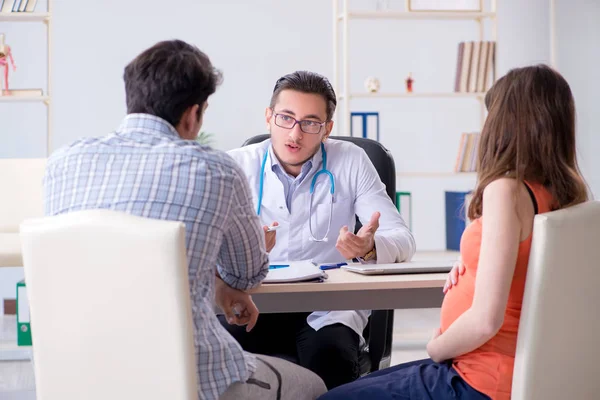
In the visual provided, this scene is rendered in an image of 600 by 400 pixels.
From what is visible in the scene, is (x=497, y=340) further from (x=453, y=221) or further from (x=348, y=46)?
(x=453, y=221)

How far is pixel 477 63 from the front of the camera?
4.47 metres

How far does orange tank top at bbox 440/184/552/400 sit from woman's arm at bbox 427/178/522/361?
0.13 ft

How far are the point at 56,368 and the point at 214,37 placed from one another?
3877 millimetres

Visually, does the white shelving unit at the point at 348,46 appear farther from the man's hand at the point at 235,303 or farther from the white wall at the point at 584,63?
the man's hand at the point at 235,303

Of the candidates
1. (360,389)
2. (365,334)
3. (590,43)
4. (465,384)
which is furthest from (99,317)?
(590,43)

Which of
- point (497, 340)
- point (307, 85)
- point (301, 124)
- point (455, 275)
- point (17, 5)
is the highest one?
point (17, 5)

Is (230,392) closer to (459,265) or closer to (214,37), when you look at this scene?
(459,265)

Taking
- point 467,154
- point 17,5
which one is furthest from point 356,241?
point 17,5

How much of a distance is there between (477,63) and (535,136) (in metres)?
3.16

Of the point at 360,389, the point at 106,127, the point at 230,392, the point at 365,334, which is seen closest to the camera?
the point at 230,392

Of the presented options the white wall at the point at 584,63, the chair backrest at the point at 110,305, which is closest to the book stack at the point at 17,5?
the chair backrest at the point at 110,305

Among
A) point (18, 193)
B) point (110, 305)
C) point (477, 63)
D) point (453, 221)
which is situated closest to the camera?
point (110, 305)

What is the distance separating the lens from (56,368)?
1291 mm

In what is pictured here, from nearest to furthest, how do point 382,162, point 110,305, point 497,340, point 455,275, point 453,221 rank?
1. point 110,305
2. point 497,340
3. point 455,275
4. point 382,162
5. point 453,221
